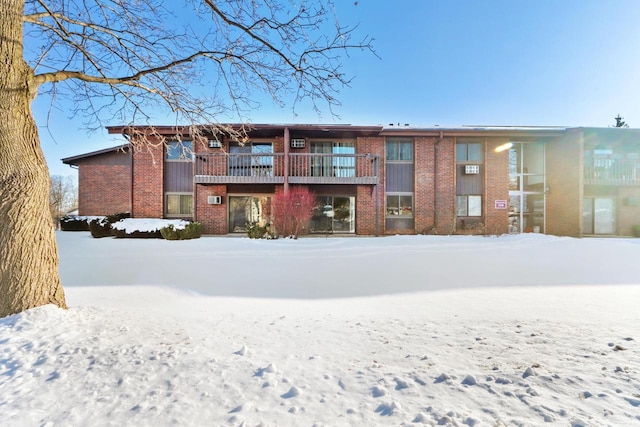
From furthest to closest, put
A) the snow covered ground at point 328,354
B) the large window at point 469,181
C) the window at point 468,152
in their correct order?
the window at point 468,152 < the large window at point 469,181 < the snow covered ground at point 328,354

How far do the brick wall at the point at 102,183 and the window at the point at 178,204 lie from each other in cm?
346

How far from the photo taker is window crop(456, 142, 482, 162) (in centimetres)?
1484

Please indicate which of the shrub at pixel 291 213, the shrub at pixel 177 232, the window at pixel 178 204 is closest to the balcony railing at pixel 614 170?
the shrub at pixel 291 213

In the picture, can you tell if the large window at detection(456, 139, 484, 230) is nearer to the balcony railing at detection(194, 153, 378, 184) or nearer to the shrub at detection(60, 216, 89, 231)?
the balcony railing at detection(194, 153, 378, 184)

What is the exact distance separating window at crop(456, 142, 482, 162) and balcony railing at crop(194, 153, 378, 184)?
193 inches

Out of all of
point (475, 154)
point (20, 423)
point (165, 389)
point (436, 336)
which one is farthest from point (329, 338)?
point (475, 154)

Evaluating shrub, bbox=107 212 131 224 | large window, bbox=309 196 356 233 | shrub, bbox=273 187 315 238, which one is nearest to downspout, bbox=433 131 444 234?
large window, bbox=309 196 356 233

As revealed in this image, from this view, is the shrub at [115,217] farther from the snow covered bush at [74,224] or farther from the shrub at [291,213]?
the shrub at [291,213]

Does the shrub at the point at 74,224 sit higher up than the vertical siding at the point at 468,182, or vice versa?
the vertical siding at the point at 468,182

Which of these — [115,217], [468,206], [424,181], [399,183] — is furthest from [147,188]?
[468,206]

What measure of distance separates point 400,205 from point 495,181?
531 centimetres

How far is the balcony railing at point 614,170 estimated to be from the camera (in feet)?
48.7

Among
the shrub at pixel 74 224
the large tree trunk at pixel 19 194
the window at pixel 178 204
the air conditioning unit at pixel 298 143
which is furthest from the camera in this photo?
the shrub at pixel 74 224

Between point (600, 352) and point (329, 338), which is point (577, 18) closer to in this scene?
point (600, 352)
